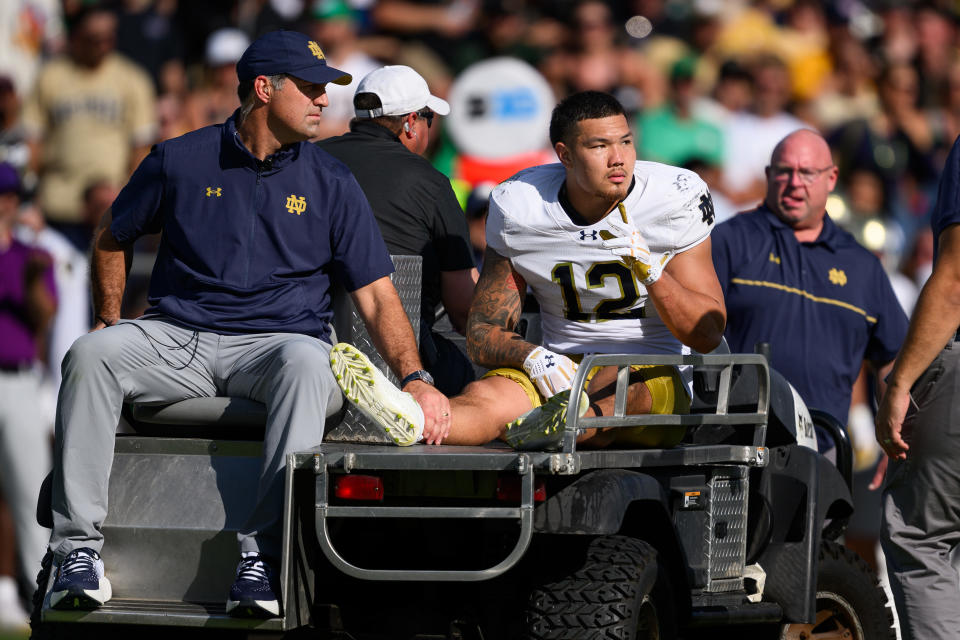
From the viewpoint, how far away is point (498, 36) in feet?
48.1

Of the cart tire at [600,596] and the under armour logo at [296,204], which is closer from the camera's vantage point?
the cart tire at [600,596]

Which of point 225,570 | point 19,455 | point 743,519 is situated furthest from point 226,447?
point 19,455

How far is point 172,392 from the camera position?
19.6 ft

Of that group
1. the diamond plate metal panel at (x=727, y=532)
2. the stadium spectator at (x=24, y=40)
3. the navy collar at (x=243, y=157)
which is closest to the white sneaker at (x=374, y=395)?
the navy collar at (x=243, y=157)

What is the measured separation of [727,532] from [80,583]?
88.8 inches

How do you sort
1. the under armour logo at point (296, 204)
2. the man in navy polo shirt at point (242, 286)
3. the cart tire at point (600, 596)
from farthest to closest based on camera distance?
1. the under armour logo at point (296, 204)
2. the man in navy polo shirt at point (242, 286)
3. the cart tire at point (600, 596)

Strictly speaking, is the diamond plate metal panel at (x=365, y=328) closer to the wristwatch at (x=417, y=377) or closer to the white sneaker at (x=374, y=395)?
the wristwatch at (x=417, y=377)

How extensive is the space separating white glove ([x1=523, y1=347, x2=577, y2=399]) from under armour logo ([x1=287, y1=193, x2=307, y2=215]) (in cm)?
100

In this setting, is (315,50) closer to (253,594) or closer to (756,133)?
(253,594)

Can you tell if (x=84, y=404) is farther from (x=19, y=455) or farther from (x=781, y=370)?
(x=19, y=455)

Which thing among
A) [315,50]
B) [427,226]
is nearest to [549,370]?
[427,226]

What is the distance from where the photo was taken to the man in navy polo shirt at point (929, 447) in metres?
5.73

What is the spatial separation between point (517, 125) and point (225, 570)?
608cm

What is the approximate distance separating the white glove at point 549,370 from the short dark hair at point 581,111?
906 mm
